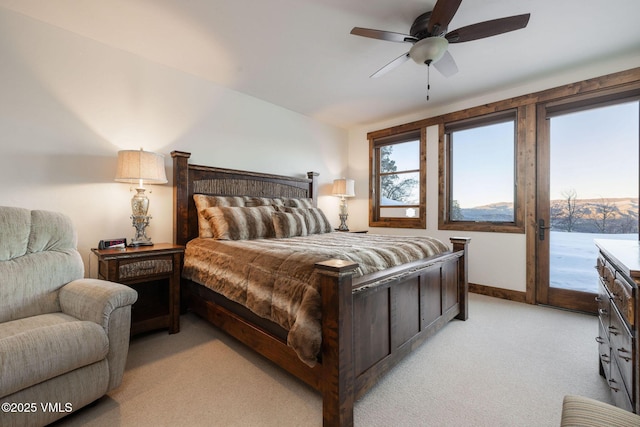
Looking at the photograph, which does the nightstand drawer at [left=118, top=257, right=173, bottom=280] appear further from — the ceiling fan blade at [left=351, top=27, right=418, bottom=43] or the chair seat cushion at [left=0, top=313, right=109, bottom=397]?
the ceiling fan blade at [left=351, top=27, right=418, bottom=43]

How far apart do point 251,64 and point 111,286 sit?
8.19 ft

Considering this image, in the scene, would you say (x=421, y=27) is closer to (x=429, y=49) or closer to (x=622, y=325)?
(x=429, y=49)

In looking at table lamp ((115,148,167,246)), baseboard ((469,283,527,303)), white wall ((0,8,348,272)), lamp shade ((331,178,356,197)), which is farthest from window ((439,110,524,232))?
table lamp ((115,148,167,246))

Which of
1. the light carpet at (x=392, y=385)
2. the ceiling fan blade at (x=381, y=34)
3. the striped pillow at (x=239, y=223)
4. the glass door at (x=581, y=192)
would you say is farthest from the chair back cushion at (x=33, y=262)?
the glass door at (x=581, y=192)

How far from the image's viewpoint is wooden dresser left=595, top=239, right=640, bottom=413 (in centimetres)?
102

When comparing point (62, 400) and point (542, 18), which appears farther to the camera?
point (542, 18)

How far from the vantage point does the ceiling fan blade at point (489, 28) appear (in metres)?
1.82

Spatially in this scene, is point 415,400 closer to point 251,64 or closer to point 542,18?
point 542,18

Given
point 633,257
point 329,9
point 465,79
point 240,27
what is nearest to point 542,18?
point 465,79

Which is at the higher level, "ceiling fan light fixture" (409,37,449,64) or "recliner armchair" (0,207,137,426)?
"ceiling fan light fixture" (409,37,449,64)

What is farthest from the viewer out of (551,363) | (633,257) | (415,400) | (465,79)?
(465,79)

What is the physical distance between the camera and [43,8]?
83.7 inches

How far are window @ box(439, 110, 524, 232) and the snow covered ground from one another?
0.44 m

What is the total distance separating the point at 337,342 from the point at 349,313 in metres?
0.15
